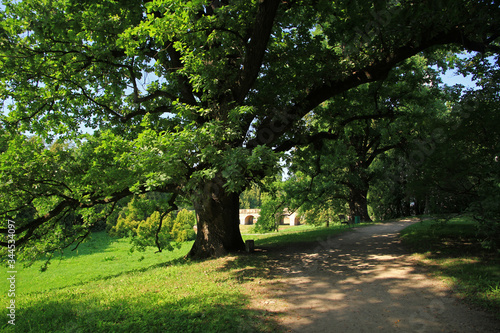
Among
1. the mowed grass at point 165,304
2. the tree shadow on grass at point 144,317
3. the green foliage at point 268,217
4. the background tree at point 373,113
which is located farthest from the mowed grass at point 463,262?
the green foliage at point 268,217

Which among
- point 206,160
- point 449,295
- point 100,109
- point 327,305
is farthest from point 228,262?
point 100,109

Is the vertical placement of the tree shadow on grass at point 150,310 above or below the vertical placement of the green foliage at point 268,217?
below

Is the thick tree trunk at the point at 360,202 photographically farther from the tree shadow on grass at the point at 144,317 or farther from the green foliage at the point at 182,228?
the tree shadow on grass at the point at 144,317

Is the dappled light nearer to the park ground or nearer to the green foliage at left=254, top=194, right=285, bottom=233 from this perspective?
the park ground

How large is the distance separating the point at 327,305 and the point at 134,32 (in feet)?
23.2

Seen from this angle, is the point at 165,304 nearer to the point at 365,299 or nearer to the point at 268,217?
the point at 365,299

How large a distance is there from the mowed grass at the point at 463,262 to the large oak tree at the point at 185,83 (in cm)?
391

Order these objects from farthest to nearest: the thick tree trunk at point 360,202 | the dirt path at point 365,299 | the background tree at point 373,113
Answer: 1. the thick tree trunk at point 360,202
2. the background tree at point 373,113
3. the dirt path at point 365,299

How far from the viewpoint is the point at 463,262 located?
20.9ft

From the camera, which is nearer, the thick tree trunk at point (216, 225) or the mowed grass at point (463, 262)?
the mowed grass at point (463, 262)

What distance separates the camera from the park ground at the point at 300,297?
4340mm

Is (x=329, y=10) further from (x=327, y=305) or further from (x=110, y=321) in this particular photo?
(x=110, y=321)

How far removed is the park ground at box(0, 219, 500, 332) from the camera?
4.34 metres

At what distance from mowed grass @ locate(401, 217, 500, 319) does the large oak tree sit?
154 inches
